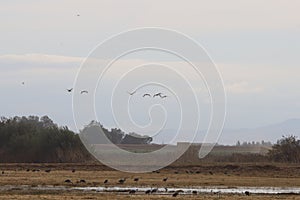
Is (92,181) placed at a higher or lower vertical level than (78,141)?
lower

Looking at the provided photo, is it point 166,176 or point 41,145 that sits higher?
point 41,145

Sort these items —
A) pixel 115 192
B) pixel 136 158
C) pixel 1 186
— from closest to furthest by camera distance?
pixel 115 192 < pixel 1 186 < pixel 136 158

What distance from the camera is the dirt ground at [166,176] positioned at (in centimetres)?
4744

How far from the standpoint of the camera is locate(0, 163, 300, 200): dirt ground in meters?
47.4

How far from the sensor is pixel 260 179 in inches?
2672

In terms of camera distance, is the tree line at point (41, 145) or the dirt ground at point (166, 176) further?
the tree line at point (41, 145)

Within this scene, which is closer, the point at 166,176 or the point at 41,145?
the point at 166,176

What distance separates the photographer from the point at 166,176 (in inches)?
2756

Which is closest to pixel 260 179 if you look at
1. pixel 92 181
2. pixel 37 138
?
pixel 92 181

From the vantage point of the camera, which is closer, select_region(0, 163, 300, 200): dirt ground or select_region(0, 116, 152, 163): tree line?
select_region(0, 163, 300, 200): dirt ground

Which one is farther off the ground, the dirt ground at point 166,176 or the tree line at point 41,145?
the tree line at point 41,145

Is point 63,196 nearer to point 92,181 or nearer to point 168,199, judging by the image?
point 168,199

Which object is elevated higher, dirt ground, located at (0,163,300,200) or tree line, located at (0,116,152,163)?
tree line, located at (0,116,152,163)

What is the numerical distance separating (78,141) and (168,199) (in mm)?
57626
